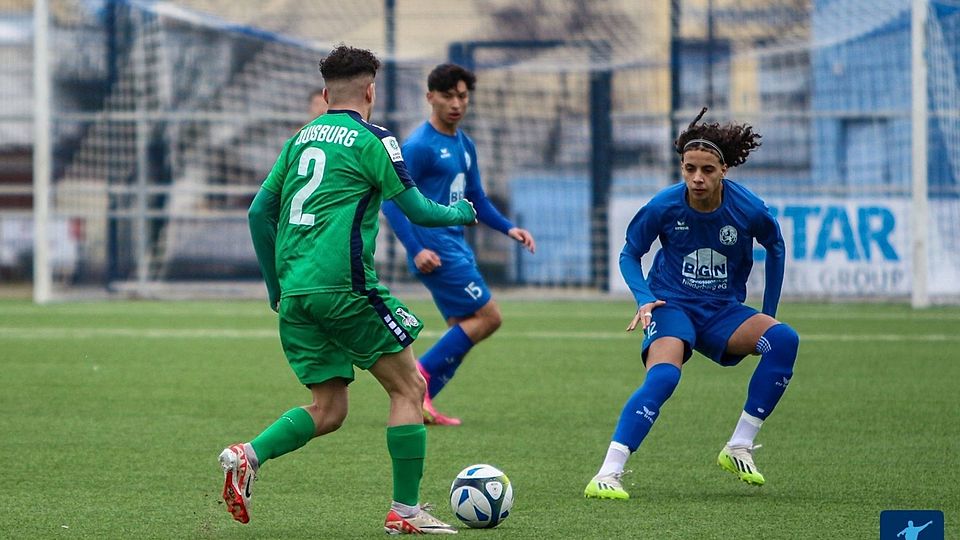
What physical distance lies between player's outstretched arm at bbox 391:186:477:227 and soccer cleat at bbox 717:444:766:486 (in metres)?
1.66

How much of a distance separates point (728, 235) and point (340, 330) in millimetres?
1972

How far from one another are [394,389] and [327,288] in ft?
1.50

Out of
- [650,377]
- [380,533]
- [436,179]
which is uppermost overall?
[436,179]

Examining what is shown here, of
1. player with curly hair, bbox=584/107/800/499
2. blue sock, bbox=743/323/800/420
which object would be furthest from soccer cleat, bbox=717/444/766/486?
blue sock, bbox=743/323/800/420

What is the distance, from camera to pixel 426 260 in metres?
8.43

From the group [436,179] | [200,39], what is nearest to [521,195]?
[200,39]

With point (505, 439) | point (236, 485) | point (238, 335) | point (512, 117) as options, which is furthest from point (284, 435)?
point (512, 117)

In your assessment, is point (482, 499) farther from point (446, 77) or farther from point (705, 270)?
point (446, 77)

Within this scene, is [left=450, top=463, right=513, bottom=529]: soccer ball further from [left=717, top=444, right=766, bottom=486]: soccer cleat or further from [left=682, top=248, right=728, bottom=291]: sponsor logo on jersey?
Answer: [left=682, top=248, right=728, bottom=291]: sponsor logo on jersey

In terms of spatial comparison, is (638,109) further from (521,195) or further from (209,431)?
(209,431)

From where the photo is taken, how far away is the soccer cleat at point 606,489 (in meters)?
5.93

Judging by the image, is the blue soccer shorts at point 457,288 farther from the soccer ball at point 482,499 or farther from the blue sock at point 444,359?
the soccer ball at point 482,499

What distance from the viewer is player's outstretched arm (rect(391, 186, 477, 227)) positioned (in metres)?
5.30

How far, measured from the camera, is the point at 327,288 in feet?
17.2
